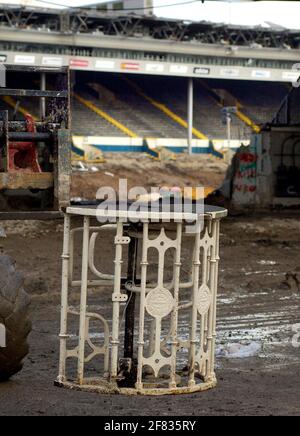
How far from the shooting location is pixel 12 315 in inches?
278

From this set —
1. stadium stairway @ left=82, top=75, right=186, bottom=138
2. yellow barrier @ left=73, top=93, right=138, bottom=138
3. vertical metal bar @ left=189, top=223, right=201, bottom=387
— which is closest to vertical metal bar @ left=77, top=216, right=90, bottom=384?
vertical metal bar @ left=189, top=223, right=201, bottom=387

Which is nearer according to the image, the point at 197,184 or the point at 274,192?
the point at 274,192

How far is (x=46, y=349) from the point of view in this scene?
376 inches

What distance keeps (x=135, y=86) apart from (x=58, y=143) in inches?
2091

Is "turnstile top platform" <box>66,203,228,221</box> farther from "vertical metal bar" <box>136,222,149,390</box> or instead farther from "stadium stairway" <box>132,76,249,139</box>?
"stadium stairway" <box>132,76,249,139</box>

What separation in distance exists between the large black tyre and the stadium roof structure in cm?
4813

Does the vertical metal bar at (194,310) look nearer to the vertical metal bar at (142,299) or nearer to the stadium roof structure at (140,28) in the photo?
the vertical metal bar at (142,299)

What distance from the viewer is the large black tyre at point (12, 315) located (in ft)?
23.1

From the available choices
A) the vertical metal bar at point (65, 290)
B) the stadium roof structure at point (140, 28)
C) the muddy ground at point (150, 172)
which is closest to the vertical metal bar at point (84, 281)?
the vertical metal bar at point (65, 290)

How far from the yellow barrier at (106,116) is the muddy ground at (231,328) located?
33.6m

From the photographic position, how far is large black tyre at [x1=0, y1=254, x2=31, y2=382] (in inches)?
277

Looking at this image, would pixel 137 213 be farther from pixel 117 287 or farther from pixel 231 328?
pixel 231 328
